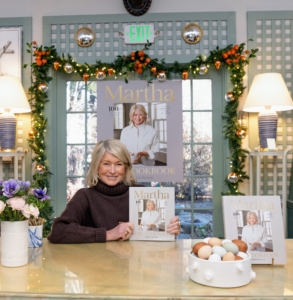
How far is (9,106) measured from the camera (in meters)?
2.99

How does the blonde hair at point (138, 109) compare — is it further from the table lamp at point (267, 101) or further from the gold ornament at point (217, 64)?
the table lamp at point (267, 101)

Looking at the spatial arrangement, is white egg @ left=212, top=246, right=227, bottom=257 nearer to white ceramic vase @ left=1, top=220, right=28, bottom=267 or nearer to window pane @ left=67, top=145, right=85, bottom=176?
white ceramic vase @ left=1, top=220, right=28, bottom=267

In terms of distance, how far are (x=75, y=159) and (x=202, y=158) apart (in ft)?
4.21

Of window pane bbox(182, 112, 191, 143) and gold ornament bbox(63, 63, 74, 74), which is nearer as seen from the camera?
gold ornament bbox(63, 63, 74, 74)

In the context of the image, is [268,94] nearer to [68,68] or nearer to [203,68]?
[203,68]

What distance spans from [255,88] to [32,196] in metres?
2.34

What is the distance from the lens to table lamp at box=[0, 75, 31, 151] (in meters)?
3.00

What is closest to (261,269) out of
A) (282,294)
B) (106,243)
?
(282,294)

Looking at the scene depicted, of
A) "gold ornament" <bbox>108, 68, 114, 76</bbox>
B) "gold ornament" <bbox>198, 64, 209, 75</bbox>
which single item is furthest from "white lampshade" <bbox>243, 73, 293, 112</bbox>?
"gold ornament" <bbox>108, 68, 114, 76</bbox>

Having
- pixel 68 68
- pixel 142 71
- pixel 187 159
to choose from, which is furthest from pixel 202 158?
pixel 68 68

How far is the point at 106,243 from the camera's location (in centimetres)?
162

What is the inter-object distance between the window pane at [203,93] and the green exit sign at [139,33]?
63 centimetres

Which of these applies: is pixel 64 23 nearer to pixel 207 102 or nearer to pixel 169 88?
pixel 169 88

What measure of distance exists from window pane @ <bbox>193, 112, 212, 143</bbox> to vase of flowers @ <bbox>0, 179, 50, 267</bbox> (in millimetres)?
2420
